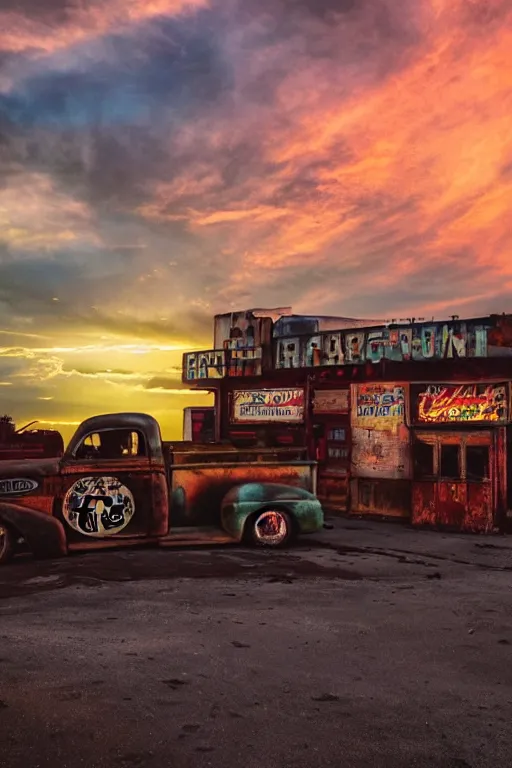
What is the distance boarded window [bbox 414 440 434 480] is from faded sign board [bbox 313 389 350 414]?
2.47 m

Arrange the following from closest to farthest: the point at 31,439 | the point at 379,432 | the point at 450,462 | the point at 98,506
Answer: the point at 98,506, the point at 450,462, the point at 379,432, the point at 31,439

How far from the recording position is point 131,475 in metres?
10.2

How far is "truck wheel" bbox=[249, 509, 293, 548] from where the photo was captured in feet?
36.1

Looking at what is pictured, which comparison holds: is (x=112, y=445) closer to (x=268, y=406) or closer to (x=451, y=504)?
(x=451, y=504)

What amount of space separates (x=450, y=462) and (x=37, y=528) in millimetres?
8575

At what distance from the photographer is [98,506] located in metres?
10.0

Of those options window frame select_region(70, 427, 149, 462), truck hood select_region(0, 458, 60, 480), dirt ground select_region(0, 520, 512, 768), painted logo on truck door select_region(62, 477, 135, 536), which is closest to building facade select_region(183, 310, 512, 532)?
window frame select_region(70, 427, 149, 462)

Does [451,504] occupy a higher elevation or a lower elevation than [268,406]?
lower

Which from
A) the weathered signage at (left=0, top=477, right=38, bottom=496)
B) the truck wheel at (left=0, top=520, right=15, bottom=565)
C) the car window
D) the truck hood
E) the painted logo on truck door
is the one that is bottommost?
the truck wheel at (left=0, top=520, right=15, bottom=565)

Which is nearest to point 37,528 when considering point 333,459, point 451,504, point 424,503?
point 424,503

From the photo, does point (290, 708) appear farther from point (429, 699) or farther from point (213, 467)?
point (213, 467)

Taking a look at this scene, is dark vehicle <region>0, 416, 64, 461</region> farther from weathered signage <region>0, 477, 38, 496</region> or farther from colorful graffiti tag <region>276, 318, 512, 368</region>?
weathered signage <region>0, 477, 38, 496</region>

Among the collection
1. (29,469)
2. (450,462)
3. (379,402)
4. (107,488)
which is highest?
(379,402)

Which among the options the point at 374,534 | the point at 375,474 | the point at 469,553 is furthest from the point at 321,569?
the point at 375,474
